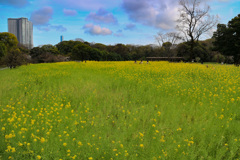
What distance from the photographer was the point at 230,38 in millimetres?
35094

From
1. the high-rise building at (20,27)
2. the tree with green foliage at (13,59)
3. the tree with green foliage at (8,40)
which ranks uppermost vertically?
the high-rise building at (20,27)

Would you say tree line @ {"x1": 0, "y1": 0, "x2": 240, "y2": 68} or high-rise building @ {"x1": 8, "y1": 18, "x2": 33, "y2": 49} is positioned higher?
high-rise building @ {"x1": 8, "y1": 18, "x2": 33, "y2": 49}

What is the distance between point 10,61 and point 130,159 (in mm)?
24452

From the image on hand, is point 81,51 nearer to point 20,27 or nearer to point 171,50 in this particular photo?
point 171,50

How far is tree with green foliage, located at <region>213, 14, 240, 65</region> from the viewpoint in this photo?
34.3m

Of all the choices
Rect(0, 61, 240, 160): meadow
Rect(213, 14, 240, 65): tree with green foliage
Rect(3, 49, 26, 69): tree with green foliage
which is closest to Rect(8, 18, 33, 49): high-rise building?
Rect(3, 49, 26, 69): tree with green foliage

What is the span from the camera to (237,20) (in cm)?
3503

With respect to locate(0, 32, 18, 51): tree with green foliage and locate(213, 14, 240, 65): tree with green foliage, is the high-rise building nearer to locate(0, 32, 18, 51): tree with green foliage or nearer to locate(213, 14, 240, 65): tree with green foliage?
locate(0, 32, 18, 51): tree with green foliage

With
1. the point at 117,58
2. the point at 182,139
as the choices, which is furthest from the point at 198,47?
the point at 182,139

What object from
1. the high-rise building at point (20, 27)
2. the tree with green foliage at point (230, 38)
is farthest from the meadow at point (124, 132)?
the high-rise building at point (20, 27)

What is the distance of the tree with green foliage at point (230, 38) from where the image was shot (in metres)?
34.3

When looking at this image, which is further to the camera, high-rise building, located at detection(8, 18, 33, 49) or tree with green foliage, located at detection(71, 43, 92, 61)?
high-rise building, located at detection(8, 18, 33, 49)

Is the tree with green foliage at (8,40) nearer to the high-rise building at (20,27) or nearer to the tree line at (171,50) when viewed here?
the tree line at (171,50)

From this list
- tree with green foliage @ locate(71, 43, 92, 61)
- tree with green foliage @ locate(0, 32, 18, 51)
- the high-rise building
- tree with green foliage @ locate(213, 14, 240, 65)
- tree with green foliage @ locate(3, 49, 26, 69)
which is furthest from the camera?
the high-rise building
